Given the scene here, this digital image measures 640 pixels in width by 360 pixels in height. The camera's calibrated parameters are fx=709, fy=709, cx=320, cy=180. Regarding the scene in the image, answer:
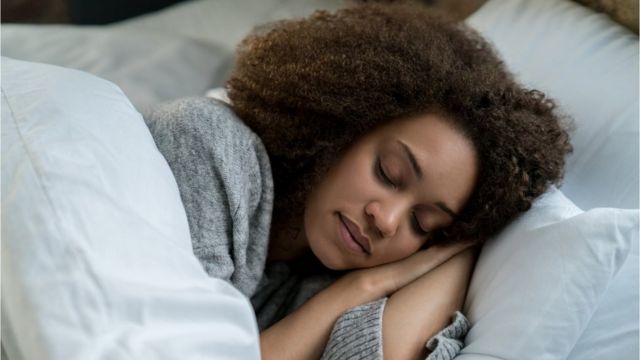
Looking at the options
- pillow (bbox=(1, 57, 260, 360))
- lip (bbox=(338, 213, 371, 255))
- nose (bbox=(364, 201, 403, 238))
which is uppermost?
pillow (bbox=(1, 57, 260, 360))

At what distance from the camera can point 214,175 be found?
83 cm

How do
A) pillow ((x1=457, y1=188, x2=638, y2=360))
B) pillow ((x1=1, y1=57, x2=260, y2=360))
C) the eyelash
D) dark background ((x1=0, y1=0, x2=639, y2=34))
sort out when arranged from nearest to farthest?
Answer: pillow ((x1=1, y1=57, x2=260, y2=360))
pillow ((x1=457, y1=188, x2=638, y2=360))
the eyelash
dark background ((x1=0, y1=0, x2=639, y2=34))

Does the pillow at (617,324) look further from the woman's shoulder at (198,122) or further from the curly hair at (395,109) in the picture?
the woman's shoulder at (198,122)

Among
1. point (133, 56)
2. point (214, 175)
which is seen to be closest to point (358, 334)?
point (214, 175)

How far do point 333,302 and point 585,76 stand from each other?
510 millimetres

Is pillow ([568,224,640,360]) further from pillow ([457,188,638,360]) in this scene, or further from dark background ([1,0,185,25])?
dark background ([1,0,185,25])

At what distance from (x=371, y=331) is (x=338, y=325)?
49mm

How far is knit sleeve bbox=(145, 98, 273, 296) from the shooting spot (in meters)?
0.81

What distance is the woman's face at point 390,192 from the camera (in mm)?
878

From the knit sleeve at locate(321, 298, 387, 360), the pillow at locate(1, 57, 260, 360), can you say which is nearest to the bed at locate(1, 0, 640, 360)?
the pillow at locate(1, 57, 260, 360)

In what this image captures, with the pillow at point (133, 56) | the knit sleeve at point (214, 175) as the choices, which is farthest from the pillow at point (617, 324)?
the pillow at point (133, 56)

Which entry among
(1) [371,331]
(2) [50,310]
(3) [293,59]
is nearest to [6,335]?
(2) [50,310]

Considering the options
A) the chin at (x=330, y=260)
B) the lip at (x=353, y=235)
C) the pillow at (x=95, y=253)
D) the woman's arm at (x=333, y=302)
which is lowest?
the woman's arm at (x=333, y=302)

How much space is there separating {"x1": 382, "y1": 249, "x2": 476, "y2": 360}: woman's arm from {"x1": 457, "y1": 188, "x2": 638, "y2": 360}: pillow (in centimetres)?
4
